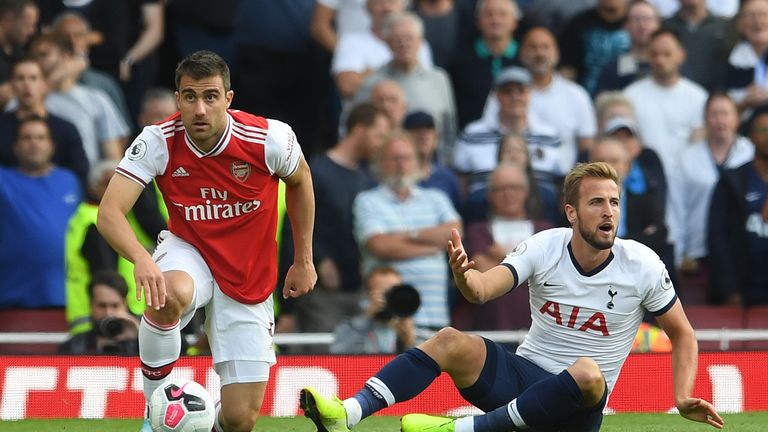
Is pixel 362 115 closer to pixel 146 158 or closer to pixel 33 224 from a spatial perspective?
pixel 33 224

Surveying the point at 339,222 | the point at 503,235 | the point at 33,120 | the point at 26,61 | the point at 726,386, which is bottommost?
the point at 726,386

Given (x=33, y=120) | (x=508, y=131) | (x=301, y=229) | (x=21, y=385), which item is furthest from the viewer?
(x=508, y=131)

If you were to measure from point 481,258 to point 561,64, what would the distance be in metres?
3.15

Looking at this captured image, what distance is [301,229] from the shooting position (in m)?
7.18

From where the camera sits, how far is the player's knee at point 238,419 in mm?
6957

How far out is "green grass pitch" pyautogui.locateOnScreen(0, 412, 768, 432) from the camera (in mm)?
8109

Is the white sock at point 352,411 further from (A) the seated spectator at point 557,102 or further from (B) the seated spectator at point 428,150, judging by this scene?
(A) the seated spectator at point 557,102

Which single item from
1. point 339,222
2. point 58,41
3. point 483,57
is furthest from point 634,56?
point 58,41

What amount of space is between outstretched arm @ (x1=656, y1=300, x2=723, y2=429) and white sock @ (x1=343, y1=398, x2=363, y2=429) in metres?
1.41

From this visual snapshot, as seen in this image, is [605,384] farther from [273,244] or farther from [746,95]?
[746,95]

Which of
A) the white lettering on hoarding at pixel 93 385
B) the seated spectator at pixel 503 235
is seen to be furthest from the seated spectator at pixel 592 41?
the white lettering on hoarding at pixel 93 385

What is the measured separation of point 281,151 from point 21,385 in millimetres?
2932

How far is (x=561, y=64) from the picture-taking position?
12977 mm

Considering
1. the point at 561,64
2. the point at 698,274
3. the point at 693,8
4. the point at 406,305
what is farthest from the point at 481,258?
the point at 693,8
